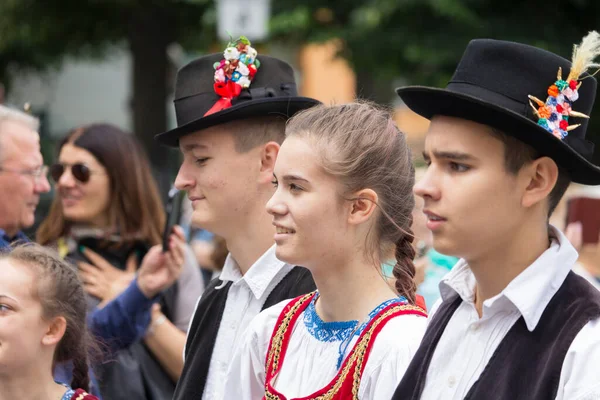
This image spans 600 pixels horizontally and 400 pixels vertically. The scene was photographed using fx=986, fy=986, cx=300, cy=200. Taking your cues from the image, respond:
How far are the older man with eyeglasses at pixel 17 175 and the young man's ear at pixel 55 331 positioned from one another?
0.92 meters

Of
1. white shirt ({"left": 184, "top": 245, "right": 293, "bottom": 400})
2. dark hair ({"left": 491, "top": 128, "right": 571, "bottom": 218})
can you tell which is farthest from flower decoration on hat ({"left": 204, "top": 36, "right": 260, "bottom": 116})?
dark hair ({"left": 491, "top": 128, "right": 571, "bottom": 218})

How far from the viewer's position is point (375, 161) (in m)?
2.94

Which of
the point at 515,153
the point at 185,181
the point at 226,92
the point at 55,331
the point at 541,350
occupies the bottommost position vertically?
the point at 55,331

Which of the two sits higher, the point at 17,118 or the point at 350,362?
the point at 17,118

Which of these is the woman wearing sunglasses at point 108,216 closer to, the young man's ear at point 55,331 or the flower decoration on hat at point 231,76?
the young man's ear at point 55,331

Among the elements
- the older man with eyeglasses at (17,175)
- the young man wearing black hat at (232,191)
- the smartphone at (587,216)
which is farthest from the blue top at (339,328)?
the smartphone at (587,216)

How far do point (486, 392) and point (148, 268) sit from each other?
244cm

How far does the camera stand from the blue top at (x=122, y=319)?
175 inches

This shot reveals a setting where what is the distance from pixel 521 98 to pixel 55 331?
196 centimetres

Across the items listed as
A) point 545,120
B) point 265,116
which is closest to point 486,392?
point 545,120

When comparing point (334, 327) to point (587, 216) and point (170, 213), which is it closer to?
point (170, 213)

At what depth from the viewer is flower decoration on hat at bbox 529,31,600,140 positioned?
7.94 ft

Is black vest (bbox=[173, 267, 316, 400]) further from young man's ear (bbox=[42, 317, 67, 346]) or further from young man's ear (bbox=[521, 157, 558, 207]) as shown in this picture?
young man's ear (bbox=[521, 157, 558, 207])

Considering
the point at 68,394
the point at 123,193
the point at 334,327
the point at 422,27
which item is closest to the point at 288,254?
the point at 334,327
